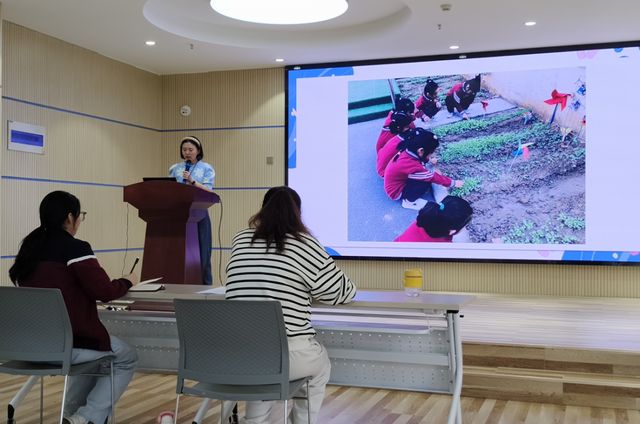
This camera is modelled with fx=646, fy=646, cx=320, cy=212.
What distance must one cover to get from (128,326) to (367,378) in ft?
4.45

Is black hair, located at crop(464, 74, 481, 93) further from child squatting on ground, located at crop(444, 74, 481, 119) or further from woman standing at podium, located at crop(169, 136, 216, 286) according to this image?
woman standing at podium, located at crop(169, 136, 216, 286)

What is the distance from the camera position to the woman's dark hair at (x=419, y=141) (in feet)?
22.6

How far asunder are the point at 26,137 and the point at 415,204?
3886mm

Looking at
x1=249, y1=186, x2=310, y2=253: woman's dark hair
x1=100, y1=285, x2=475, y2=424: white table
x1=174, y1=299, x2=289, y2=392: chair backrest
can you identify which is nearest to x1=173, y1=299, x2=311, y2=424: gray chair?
x1=174, y1=299, x2=289, y2=392: chair backrest

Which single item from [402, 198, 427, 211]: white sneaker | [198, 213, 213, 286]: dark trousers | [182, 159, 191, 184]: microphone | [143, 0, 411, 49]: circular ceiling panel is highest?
[143, 0, 411, 49]: circular ceiling panel

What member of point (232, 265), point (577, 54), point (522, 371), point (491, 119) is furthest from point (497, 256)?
point (232, 265)

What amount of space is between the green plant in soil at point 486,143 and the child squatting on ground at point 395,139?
47cm

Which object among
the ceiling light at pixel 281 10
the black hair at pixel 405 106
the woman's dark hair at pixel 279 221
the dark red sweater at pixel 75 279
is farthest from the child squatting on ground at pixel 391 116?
the dark red sweater at pixel 75 279

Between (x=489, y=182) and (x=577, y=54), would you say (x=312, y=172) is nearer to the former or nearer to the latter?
(x=489, y=182)

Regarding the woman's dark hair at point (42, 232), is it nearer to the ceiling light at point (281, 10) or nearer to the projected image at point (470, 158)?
the ceiling light at point (281, 10)

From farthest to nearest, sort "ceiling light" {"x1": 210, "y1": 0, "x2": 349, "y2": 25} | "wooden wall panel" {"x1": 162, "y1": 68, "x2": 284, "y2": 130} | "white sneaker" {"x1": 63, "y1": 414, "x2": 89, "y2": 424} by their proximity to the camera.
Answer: "wooden wall panel" {"x1": 162, "y1": 68, "x2": 284, "y2": 130} < "ceiling light" {"x1": 210, "y1": 0, "x2": 349, "y2": 25} < "white sneaker" {"x1": 63, "y1": 414, "x2": 89, "y2": 424}

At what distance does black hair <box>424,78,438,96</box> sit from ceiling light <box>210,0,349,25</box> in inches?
55.2

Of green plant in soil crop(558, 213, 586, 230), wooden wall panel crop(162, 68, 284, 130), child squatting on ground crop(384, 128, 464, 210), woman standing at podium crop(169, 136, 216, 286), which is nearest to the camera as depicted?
woman standing at podium crop(169, 136, 216, 286)

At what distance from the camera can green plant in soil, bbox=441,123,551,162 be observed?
21.6 ft
